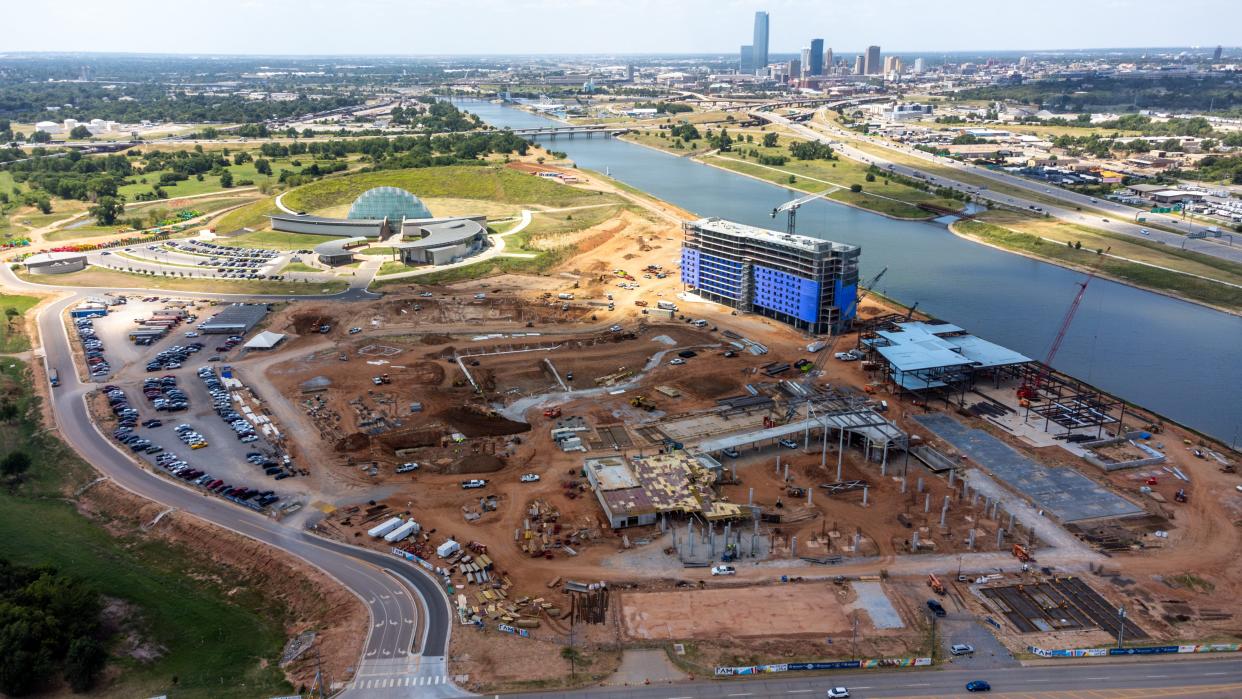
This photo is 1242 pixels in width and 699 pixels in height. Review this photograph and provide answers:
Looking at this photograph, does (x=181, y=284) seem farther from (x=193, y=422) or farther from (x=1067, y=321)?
(x=1067, y=321)

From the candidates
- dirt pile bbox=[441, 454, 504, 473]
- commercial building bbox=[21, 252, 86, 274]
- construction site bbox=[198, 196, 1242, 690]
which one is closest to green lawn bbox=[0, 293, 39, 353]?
commercial building bbox=[21, 252, 86, 274]

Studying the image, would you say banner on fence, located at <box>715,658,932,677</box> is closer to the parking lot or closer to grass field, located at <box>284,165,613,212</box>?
the parking lot

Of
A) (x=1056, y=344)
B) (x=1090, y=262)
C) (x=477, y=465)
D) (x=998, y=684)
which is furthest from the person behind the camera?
(x=1090, y=262)

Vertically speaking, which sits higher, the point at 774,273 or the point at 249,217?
the point at 249,217

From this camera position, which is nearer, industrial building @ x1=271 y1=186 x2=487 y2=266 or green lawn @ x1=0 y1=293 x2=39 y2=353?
green lawn @ x1=0 y1=293 x2=39 y2=353

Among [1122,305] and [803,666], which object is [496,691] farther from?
[1122,305]

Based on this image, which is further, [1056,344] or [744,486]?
[1056,344]

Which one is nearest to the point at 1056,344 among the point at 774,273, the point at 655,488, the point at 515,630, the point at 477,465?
the point at 774,273
